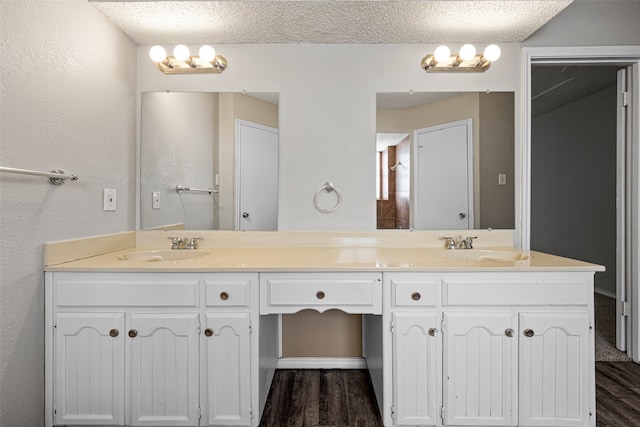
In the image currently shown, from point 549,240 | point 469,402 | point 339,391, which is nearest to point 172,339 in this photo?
point 339,391

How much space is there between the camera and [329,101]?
188 cm

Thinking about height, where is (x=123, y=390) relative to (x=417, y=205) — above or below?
below

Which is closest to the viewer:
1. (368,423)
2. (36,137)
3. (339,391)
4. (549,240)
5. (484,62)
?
(36,137)

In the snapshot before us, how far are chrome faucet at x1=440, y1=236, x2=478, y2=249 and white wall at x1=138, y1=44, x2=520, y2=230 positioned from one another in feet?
1.46

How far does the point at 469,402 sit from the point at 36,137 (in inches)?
80.1

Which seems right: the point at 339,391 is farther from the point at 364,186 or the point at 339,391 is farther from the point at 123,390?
the point at 364,186

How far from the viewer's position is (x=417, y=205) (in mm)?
1874

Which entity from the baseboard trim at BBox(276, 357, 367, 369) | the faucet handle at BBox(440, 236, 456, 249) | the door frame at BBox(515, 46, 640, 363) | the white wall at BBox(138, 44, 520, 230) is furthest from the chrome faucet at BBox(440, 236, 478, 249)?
the baseboard trim at BBox(276, 357, 367, 369)

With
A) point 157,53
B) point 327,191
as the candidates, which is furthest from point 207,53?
point 327,191

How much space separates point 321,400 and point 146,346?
35.0 inches

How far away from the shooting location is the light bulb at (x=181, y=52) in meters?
1.76

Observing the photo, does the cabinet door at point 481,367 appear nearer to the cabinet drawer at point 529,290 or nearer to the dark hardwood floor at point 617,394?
the cabinet drawer at point 529,290

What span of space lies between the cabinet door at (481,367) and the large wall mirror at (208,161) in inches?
44.3

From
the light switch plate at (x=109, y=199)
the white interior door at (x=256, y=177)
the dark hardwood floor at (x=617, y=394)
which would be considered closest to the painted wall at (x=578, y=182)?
the dark hardwood floor at (x=617, y=394)
